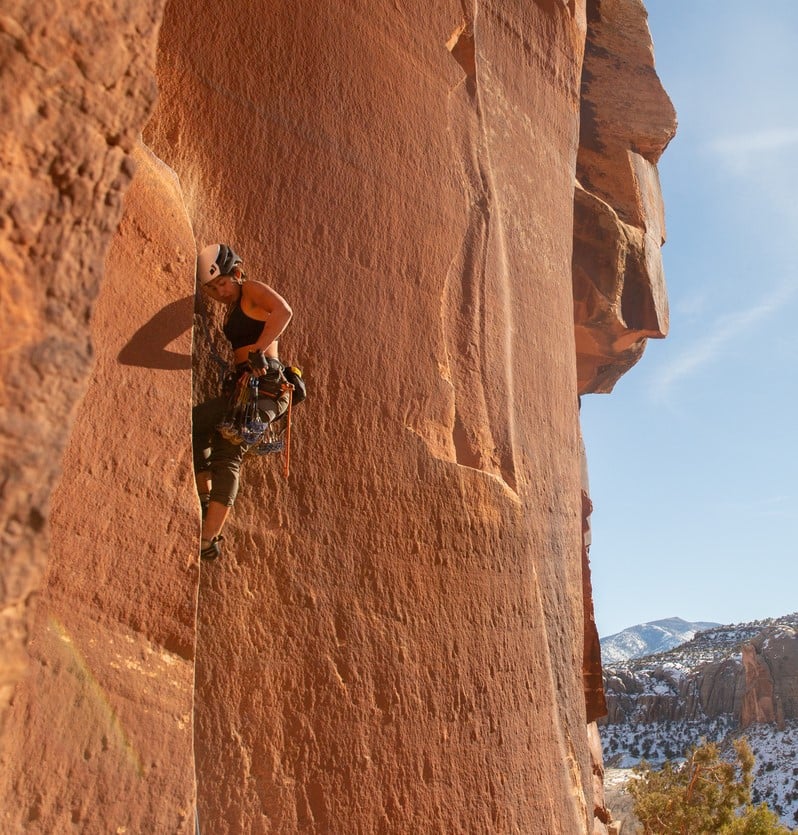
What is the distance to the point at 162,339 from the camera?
427cm

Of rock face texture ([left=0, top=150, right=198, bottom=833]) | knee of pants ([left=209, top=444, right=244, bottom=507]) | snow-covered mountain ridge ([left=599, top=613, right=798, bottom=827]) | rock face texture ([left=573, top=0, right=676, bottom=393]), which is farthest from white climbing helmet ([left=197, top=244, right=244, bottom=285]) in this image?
snow-covered mountain ridge ([left=599, top=613, right=798, bottom=827])

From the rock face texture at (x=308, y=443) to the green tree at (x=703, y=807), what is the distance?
8.71 m

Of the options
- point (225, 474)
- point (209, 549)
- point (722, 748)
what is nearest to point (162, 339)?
point (225, 474)

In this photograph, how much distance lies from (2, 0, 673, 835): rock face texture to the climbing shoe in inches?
4.6

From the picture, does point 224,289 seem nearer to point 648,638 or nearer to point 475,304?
point 475,304

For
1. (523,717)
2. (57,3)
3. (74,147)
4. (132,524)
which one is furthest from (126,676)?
(523,717)

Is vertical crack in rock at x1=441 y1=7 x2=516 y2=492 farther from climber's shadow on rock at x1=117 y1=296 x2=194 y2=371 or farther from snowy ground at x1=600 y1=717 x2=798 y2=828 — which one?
snowy ground at x1=600 y1=717 x2=798 y2=828

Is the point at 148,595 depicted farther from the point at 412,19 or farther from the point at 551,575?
the point at 412,19

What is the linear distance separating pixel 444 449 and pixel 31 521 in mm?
3806

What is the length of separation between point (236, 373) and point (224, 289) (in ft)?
1.47

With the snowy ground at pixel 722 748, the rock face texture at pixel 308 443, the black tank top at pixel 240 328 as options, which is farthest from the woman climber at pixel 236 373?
the snowy ground at pixel 722 748

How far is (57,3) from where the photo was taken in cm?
262

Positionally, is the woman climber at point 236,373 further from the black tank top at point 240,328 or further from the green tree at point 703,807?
the green tree at point 703,807

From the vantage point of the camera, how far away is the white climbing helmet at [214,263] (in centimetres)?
464
